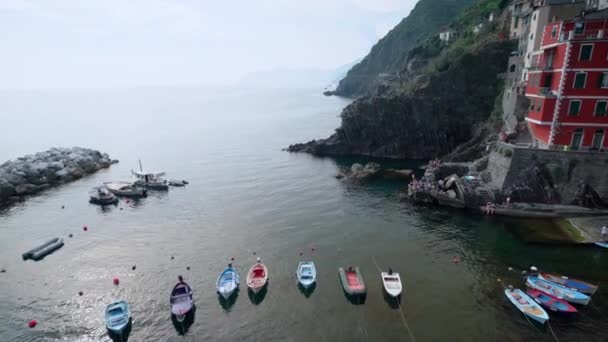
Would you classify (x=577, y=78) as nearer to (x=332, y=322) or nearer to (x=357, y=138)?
(x=332, y=322)

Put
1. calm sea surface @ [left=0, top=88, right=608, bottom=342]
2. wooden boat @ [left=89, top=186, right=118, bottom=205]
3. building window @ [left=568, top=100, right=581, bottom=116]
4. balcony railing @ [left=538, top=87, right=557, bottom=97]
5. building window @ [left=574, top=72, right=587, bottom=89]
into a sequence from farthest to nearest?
1. wooden boat @ [left=89, top=186, right=118, bottom=205]
2. balcony railing @ [left=538, top=87, right=557, bottom=97]
3. building window @ [left=568, top=100, right=581, bottom=116]
4. building window @ [left=574, top=72, right=587, bottom=89]
5. calm sea surface @ [left=0, top=88, right=608, bottom=342]

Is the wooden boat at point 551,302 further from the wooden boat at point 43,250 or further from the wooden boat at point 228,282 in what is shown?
the wooden boat at point 43,250

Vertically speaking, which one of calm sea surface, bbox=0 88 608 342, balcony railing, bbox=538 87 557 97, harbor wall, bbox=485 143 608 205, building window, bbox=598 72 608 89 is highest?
building window, bbox=598 72 608 89

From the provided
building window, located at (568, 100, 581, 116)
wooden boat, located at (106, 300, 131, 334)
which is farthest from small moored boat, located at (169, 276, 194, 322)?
building window, located at (568, 100, 581, 116)

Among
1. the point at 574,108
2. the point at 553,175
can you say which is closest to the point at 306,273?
the point at 553,175

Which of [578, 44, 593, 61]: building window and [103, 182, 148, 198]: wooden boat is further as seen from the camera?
[103, 182, 148, 198]: wooden boat

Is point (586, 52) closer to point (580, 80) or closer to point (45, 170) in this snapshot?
point (580, 80)

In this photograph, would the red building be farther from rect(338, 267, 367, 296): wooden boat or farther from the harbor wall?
rect(338, 267, 367, 296): wooden boat
